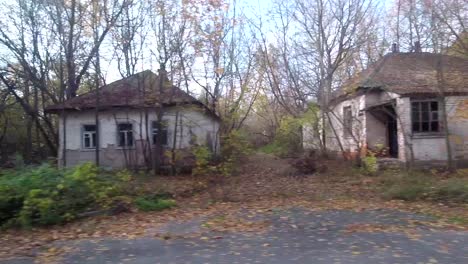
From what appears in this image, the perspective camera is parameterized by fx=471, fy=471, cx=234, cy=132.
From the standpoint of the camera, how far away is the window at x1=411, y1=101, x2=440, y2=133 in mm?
19109

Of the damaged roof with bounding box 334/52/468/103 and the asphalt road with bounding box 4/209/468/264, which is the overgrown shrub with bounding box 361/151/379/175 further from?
the asphalt road with bounding box 4/209/468/264

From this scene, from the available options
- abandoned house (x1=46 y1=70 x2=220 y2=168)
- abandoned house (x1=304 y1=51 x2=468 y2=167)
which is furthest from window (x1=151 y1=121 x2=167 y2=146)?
abandoned house (x1=304 y1=51 x2=468 y2=167)

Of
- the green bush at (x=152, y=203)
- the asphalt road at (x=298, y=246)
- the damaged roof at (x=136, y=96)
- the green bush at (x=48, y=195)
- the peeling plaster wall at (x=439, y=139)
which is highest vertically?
the damaged roof at (x=136, y=96)

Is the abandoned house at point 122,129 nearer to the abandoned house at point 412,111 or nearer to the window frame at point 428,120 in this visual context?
the abandoned house at point 412,111

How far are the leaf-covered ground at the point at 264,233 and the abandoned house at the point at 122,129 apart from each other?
268 inches

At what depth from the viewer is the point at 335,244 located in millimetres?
7480

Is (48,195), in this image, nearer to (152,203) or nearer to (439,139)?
(152,203)

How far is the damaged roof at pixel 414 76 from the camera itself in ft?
60.4

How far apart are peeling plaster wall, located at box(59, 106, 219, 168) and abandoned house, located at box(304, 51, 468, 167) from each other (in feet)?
18.7

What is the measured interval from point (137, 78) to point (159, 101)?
1431mm

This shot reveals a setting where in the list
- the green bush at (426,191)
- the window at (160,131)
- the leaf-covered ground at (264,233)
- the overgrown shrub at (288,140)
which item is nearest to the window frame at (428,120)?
the green bush at (426,191)

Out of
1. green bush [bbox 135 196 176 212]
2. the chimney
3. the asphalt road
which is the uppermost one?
the chimney

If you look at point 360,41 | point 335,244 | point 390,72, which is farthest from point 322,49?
point 335,244

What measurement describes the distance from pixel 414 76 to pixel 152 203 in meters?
13.6
